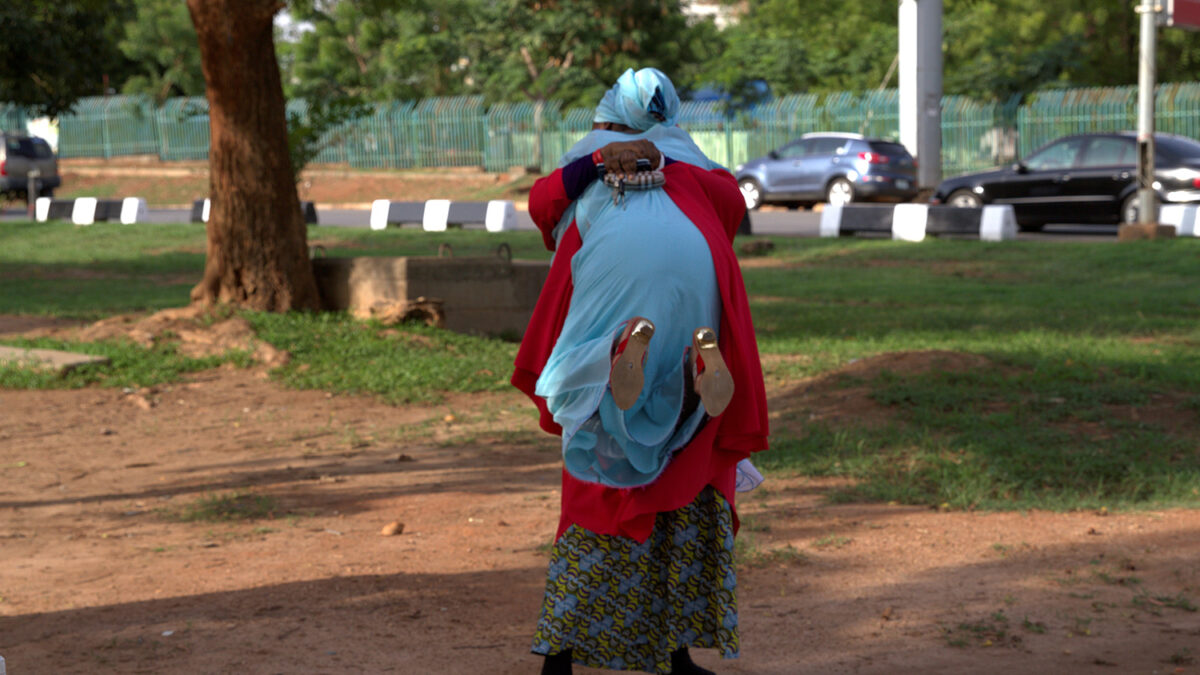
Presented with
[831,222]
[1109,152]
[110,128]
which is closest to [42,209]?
[831,222]

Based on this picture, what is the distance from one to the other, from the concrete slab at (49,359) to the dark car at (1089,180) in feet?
42.9

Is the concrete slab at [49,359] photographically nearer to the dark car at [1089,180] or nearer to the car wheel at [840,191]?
the dark car at [1089,180]

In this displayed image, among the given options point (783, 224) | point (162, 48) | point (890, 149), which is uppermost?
point (162, 48)

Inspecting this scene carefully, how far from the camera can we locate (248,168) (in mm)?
9320

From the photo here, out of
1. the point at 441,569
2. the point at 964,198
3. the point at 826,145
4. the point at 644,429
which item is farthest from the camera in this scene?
the point at 826,145

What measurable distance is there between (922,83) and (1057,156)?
5.64m

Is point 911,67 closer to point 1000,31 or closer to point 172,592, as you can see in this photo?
point 1000,31

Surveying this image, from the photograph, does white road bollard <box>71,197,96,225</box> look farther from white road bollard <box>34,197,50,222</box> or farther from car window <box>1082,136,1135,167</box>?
car window <box>1082,136,1135,167</box>

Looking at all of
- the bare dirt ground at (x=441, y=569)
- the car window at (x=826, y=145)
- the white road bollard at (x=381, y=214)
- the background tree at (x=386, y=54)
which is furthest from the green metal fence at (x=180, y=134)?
the bare dirt ground at (x=441, y=569)

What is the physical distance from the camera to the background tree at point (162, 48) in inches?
1508

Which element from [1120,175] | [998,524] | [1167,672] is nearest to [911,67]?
[1120,175]

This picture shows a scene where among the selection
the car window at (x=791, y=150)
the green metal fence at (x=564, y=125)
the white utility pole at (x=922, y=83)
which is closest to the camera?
the white utility pole at (x=922, y=83)

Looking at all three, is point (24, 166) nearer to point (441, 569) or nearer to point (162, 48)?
point (162, 48)

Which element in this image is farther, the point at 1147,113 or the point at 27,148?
the point at 27,148
